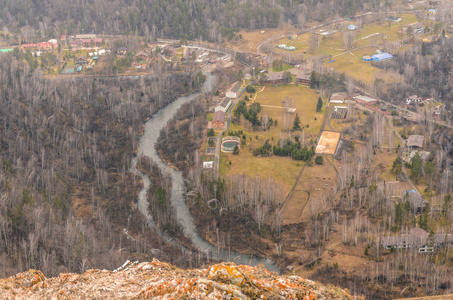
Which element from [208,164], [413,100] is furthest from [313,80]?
[208,164]

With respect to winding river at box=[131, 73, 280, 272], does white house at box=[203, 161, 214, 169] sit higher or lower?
higher

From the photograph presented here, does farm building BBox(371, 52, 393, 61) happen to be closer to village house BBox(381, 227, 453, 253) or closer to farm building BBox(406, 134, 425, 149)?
farm building BBox(406, 134, 425, 149)

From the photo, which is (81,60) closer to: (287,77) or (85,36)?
(85,36)

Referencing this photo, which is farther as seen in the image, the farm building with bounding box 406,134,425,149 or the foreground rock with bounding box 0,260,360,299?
the farm building with bounding box 406,134,425,149

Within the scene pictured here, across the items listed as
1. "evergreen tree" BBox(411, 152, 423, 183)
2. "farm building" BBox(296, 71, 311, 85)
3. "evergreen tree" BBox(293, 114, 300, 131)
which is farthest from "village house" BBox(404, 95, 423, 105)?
"evergreen tree" BBox(411, 152, 423, 183)

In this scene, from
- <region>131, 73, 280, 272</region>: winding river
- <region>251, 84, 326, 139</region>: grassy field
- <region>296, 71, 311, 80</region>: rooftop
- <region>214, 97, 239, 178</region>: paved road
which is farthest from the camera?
<region>296, 71, 311, 80</region>: rooftop

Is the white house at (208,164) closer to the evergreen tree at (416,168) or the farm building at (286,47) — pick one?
the evergreen tree at (416,168)

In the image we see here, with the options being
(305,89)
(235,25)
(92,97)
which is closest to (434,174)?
(305,89)
